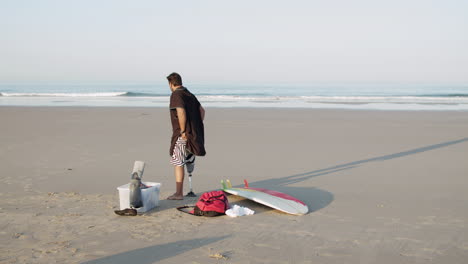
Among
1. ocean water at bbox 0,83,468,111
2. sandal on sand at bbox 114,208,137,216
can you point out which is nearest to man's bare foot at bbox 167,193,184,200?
sandal on sand at bbox 114,208,137,216

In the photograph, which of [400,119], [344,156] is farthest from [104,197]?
[400,119]

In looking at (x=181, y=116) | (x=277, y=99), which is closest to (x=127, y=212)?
(x=181, y=116)

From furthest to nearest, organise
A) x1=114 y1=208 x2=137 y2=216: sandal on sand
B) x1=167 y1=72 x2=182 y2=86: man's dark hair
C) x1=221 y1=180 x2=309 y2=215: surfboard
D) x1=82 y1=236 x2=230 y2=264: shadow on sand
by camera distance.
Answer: x1=167 y1=72 x2=182 y2=86: man's dark hair, x1=221 y1=180 x2=309 y2=215: surfboard, x1=114 y1=208 x2=137 y2=216: sandal on sand, x1=82 y1=236 x2=230 y2=264: shadow on sand

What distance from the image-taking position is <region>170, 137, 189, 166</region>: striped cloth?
575 centimetres

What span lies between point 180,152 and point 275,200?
1.39 metres

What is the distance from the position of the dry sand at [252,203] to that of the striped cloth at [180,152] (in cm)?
57

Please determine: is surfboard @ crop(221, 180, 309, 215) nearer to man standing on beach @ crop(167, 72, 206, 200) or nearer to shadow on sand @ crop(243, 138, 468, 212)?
shadow on sand @ crop(243, 138, 468, 212)

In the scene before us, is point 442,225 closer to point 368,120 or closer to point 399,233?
point 399,233

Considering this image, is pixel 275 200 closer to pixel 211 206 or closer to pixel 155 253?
pixel 211 206

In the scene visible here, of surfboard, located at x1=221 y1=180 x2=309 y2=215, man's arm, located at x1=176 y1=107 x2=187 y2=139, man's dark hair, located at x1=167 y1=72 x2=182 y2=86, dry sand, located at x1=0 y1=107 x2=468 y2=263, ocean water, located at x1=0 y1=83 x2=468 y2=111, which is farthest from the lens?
ocean water, located at x1=0 y1=83 x2=468 y2=111

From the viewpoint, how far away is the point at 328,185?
6777 millimetres

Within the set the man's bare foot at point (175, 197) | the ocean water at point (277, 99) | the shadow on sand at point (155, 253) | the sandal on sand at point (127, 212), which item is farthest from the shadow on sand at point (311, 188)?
the ocean water at point (277, 99)

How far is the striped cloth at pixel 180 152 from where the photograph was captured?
575 cm

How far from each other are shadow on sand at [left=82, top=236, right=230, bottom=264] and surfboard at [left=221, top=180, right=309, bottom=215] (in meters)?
1.13
